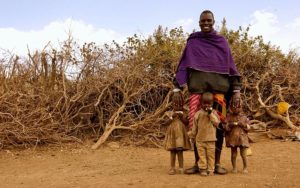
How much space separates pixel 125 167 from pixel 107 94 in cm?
271

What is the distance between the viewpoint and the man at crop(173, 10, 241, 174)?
208 inches

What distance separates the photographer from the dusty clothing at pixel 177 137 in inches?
209

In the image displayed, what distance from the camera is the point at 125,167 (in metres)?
6.18

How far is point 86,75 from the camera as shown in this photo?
28.2 ft

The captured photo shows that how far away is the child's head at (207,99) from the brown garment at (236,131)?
40 centimetres

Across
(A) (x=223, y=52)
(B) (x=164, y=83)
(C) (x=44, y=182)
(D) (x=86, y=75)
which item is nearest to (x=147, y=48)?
(B) (x=164, y=83)

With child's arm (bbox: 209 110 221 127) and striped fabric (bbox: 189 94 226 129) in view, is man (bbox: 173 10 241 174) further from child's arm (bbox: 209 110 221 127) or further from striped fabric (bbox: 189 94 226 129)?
child's arm (bbox: 209 110 221 127)

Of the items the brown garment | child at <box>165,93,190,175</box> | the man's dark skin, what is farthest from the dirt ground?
the man's dark skin

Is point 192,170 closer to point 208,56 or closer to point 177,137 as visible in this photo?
point 177,137

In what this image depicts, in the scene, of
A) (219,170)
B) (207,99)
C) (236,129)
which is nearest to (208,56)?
(207,99)

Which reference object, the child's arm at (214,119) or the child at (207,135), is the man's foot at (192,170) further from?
the child's arm at (214,119)

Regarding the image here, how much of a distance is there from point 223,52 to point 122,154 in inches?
115

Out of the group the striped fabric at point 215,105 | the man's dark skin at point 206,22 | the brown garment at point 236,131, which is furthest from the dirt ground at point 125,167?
the man's dark skin at point 206,22

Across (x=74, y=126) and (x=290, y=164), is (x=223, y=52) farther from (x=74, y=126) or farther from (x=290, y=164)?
(x=74, y=126)
